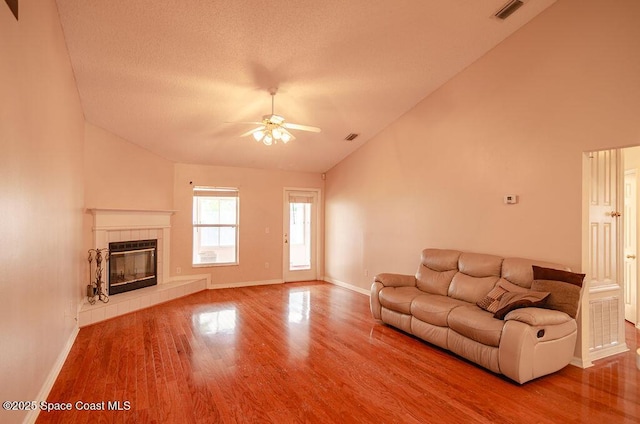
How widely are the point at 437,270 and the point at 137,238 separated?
15.4ft

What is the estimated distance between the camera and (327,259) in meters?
7.51

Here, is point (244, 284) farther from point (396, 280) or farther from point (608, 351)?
point (608, 351)

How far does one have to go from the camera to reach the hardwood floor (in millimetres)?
2363

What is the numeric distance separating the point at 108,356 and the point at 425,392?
304 cm

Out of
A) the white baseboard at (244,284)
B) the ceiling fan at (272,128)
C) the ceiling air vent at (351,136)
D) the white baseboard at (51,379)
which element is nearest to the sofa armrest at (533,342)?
the ceiling fan at (272,128)

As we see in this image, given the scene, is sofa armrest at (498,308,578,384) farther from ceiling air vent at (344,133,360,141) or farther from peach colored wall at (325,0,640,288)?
ceiling air vent at (344,133,360,141)

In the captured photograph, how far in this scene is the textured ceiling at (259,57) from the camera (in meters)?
2.93

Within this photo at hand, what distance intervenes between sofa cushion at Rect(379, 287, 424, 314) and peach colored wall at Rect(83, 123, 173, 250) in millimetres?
4168

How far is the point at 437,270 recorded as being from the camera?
4352 mm

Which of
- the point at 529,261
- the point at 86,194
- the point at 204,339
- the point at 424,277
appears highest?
the point at 86,194

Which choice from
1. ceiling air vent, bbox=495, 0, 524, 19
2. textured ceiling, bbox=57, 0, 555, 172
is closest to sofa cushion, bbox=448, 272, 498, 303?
textured ceiling, bbox=57, 0, 555, 172

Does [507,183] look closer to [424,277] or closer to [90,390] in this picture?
[424,277]

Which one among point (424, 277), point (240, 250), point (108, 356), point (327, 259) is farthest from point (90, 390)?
point (327, 259)

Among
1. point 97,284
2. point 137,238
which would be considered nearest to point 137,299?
point 97,284
